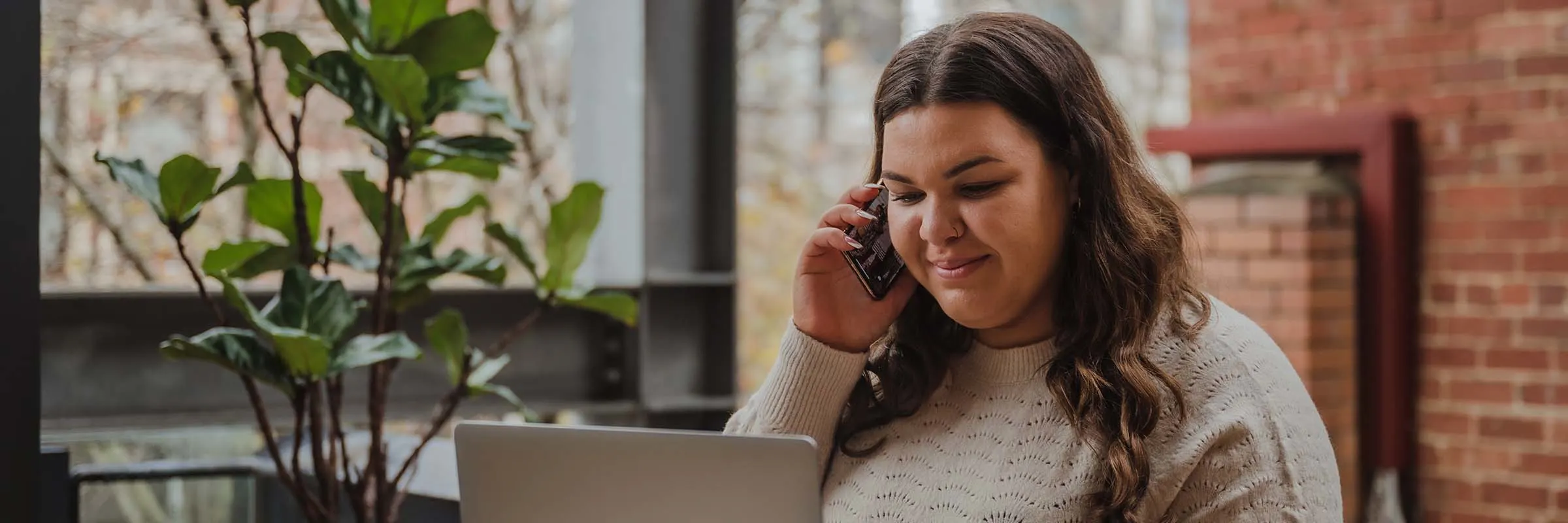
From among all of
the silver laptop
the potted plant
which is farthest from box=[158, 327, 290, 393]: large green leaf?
the silver laptop

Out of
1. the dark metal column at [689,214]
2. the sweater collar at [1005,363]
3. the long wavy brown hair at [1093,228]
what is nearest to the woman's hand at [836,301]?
the sweater collar at [1005,363]

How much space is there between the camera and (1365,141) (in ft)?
11.3

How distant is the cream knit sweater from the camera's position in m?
1.49

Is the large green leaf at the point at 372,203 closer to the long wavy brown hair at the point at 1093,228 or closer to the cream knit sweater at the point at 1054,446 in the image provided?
the cream knit sweater at the point at 1054,446

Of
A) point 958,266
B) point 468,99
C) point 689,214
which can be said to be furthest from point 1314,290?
point 468,99

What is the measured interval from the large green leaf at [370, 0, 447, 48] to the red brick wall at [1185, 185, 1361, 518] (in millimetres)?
2073

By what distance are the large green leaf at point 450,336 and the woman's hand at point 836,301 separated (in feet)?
2.17

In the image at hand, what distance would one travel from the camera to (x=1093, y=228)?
5.30 ft

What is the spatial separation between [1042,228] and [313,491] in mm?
1470

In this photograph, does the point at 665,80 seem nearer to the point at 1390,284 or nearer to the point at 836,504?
the point at 836,504

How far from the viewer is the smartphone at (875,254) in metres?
1.80

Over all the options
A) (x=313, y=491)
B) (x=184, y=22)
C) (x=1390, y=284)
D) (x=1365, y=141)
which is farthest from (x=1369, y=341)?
(x=184, y=22)

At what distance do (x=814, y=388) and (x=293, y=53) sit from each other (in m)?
0.90

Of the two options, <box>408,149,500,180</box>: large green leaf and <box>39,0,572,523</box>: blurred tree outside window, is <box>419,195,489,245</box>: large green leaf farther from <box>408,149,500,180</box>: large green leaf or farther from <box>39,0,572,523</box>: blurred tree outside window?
<box>39,0,572,523</box>: blurred tree outside window
